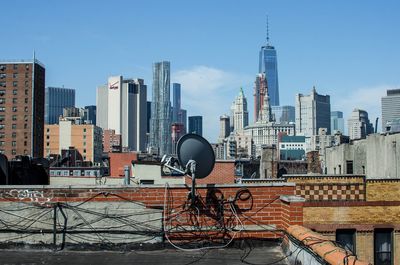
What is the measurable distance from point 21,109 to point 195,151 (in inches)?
7110

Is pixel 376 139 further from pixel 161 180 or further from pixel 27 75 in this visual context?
pixel 27 75

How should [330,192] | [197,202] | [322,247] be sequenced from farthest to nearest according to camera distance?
[330,192] < [197,202] < [322,247]

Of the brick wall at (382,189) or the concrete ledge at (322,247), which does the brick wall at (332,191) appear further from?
the concrete ledge at (322,247)

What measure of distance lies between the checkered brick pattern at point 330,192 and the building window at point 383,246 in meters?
1.90

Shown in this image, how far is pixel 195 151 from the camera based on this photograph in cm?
935

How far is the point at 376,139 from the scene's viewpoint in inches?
1128

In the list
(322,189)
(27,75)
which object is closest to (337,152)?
(322,189)

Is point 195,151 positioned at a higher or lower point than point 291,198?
higher

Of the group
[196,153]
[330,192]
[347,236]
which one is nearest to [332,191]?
[330,192]

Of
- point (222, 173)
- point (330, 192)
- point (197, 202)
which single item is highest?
point (197, 202)

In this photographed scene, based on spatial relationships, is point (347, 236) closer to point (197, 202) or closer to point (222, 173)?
point (197, 202)

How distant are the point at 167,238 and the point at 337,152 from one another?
29.1m

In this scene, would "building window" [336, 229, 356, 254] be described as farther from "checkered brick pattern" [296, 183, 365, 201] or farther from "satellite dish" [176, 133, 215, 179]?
"satellite dish" [176, 133, 215, 179]

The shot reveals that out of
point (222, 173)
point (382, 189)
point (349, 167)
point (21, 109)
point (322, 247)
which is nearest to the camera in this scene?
point (322, 247)
